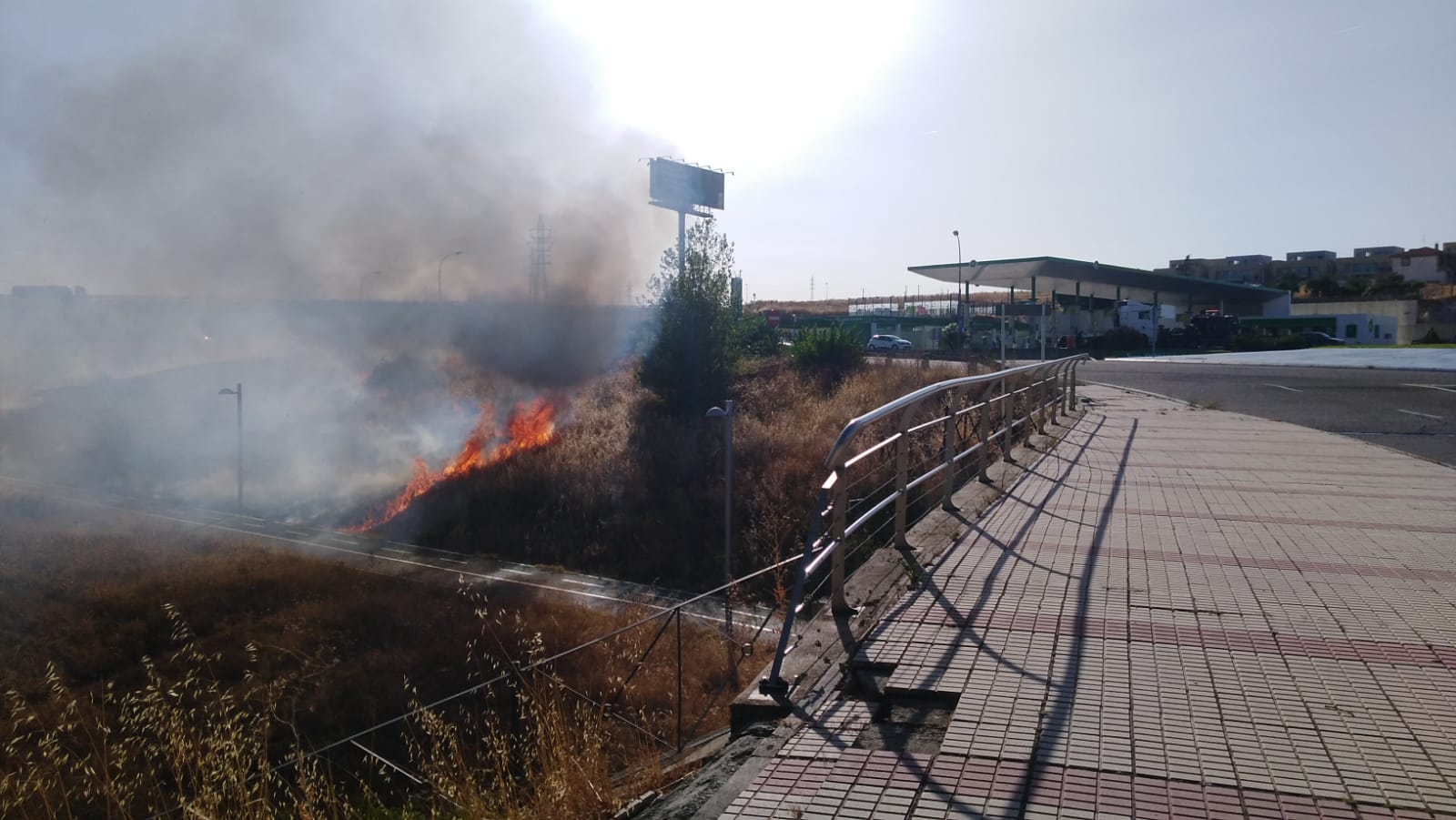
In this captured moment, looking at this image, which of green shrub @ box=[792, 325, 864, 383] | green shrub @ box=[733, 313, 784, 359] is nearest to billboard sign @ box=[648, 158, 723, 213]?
green shrub @ box=[733, 313, 784, 359]

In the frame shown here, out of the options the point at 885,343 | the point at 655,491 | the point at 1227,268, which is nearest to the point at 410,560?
the point at 655,491

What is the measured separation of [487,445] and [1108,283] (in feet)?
115

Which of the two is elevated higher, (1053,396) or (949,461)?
(1053,396)

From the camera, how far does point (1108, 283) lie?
4772 cm

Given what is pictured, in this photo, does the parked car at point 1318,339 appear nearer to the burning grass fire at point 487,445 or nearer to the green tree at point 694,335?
the green tree at point 694,335

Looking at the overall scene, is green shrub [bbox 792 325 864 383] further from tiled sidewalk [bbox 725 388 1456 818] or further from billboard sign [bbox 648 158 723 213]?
tiled sidewalk [bbox 725 388 1456 818]

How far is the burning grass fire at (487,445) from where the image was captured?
874 inches

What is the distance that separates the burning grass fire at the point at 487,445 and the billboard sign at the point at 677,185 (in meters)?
15.6

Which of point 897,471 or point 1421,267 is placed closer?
point 897,471

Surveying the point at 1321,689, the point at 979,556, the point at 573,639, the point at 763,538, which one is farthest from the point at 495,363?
the point at 1321,689

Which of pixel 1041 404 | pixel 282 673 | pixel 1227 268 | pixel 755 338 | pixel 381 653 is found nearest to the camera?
pixel 282 673

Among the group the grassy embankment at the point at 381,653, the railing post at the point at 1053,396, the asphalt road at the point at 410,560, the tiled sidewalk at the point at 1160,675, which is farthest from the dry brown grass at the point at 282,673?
the railing post at the point at 1053,396

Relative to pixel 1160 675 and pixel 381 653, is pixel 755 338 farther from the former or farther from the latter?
pixel 1160 675

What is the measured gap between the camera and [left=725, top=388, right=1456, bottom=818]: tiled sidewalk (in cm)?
268
